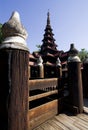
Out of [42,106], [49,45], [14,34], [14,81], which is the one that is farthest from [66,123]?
[49,45]

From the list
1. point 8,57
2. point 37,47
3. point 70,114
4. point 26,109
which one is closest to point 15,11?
point 8,57

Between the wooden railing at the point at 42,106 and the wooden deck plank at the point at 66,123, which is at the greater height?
the wooden railing at the point at 42,106

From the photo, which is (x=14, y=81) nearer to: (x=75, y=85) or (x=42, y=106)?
(x=42, y=106)

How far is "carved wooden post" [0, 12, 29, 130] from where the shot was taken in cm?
176

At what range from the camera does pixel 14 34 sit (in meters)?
2.06

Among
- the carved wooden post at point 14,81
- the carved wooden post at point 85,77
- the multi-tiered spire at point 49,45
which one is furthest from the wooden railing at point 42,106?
the multi-tiered spire at point 49,45

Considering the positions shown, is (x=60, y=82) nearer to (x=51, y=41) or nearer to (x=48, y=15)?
(x=51, y=41)

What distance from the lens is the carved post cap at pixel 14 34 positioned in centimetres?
193

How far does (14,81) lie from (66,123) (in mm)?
1642

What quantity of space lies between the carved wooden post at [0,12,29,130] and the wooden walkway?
80cm

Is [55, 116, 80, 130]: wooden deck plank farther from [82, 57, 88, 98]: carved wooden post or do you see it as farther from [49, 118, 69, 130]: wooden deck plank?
[82, 57, 88, 98]: carved wooden post

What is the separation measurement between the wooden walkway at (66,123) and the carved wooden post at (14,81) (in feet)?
2.61

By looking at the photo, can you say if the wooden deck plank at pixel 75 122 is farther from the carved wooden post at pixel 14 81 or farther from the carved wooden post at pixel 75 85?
the carved wooden post at pixel 14 81

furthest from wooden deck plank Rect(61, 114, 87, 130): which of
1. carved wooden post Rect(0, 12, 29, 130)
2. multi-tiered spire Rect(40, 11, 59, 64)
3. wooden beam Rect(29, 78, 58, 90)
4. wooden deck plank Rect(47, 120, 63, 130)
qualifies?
multi-tiered spire Rect(40, 11, 59, 64)
